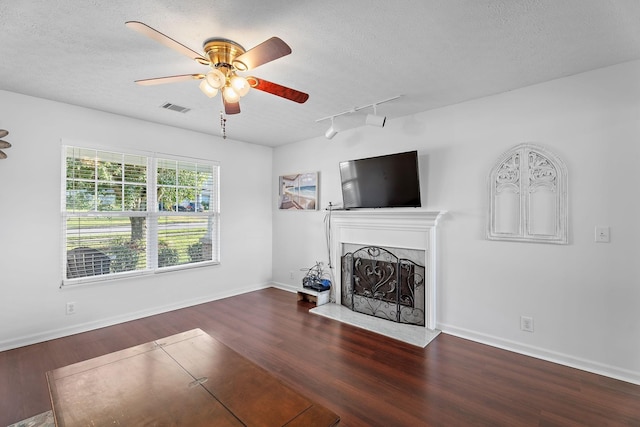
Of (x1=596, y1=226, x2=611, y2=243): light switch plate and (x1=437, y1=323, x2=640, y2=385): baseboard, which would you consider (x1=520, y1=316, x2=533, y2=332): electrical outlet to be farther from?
(x1=596, y1=226, x2=611, y2=243): light switch plate

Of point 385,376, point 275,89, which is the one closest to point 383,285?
point 385,376

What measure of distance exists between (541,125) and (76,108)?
15.7ft

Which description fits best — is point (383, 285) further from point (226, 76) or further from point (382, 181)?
point (226, 76)

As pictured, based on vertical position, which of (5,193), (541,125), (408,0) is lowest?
(5,193)

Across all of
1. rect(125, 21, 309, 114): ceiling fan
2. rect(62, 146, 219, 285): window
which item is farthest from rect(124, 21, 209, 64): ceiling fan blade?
rect(62, 146, 219, 285): window

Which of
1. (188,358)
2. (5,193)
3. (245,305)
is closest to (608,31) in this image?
(188,358)

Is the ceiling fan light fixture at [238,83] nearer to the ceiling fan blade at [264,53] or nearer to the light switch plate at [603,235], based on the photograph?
the ceiling fan blade at [264,53]

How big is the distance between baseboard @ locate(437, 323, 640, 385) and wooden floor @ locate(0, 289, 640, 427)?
0.25 feet

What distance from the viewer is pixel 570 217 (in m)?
2.64

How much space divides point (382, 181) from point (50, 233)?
372 cm

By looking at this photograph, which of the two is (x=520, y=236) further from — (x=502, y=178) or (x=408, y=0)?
(x=408, y=0)

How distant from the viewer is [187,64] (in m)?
2.42

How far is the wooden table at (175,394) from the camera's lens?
1.32 meters

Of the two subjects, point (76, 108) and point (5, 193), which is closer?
point (5, 193)
